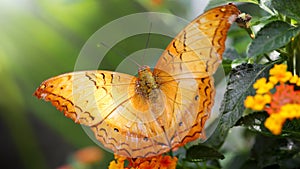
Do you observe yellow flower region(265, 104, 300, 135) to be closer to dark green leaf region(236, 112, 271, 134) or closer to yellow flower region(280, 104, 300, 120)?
yellow flower region(280, 104, 300, 120)

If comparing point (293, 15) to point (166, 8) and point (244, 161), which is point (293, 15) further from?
point (166, 8)

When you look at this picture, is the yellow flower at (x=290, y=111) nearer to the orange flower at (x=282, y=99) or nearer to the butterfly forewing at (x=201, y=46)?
the orange flower at (x=282, y=99)

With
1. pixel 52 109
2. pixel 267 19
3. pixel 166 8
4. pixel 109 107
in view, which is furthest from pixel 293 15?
pixel 52 109

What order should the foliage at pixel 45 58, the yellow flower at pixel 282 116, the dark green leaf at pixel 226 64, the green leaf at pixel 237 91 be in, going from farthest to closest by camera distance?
the foliage at pixel 45 58 → the dark green leaf at pixel 226 64 → the green leaf at pixel 237 91 → the yellow flower at pixel 282 116

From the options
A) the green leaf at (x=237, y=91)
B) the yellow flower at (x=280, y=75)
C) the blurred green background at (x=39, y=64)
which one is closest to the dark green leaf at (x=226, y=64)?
the green leaf at (x=237, y=91)

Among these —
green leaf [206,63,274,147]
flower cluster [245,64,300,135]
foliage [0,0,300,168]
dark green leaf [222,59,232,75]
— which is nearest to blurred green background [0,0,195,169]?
foliage [0,0,300,168]

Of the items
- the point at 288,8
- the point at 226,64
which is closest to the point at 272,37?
the point at 288,8
